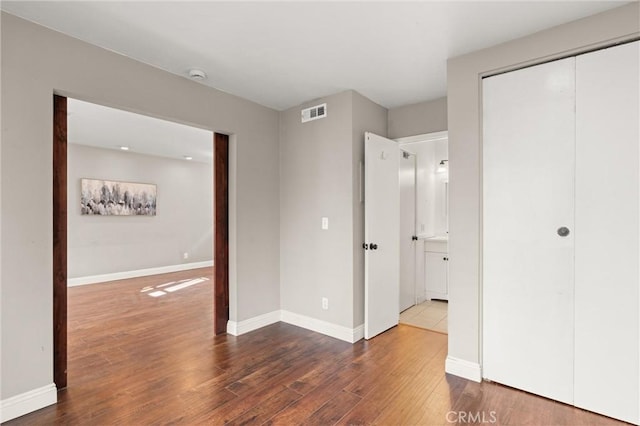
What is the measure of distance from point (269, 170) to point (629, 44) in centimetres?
315

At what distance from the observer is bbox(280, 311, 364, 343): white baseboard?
3.24 meters

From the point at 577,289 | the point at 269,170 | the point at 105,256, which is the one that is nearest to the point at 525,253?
the point at 577,289

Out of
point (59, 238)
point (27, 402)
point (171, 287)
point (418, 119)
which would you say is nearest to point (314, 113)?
point (418, 119)

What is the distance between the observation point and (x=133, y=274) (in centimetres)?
651

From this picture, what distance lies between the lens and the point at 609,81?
6.61 feet

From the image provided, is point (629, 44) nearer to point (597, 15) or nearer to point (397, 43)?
point (597, 15)

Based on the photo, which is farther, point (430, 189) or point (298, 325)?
point (430, 189)

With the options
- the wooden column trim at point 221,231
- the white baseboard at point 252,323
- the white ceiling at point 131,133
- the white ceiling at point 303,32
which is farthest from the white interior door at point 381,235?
the white ceiling at point 131,133

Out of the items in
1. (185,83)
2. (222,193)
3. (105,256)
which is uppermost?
(185,83)

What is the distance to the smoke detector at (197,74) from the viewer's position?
2792mm

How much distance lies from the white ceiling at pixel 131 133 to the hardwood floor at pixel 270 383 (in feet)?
8.64

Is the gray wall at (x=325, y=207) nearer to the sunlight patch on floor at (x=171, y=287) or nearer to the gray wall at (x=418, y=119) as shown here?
the gray wall at (x=418, y=119)

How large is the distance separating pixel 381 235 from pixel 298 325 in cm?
142

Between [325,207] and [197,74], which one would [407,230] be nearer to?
[325,207]
